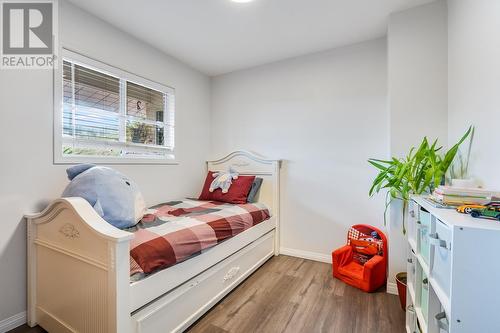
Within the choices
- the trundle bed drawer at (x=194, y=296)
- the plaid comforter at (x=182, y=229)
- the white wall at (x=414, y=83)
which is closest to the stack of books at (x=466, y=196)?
the white wall at (x=414, y=83)

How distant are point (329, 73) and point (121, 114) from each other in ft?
7.32

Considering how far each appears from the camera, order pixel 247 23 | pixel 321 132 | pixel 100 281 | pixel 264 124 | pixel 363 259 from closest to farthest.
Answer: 1. pixel 100 281
2. pixel 247 23
3. pixel 363 259
4. pixel 321 132
5. pixel 264 124

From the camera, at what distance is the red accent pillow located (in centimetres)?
271

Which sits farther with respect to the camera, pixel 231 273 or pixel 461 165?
pixel 231 273

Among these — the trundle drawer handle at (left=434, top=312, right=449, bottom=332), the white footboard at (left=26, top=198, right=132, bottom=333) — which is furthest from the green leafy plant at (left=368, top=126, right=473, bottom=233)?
the white footboard at (left=26, top=198, right=132, bottom=333)

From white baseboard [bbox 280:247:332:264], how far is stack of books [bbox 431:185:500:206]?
1776 millimetres

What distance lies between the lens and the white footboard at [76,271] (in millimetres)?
1146

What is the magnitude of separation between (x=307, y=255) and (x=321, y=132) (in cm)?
142

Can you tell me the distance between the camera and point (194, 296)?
163 cm

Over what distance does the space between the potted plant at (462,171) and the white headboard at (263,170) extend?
1614mm

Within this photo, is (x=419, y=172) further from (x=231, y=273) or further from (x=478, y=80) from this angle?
(x=231, y=273)

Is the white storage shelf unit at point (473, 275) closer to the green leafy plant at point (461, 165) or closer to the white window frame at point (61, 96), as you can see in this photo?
the green leafy plant at point (461, 165)

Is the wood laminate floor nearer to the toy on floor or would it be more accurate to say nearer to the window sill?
the toy on floor

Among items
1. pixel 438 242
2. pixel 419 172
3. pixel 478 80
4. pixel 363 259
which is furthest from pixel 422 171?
pixel 363 259
